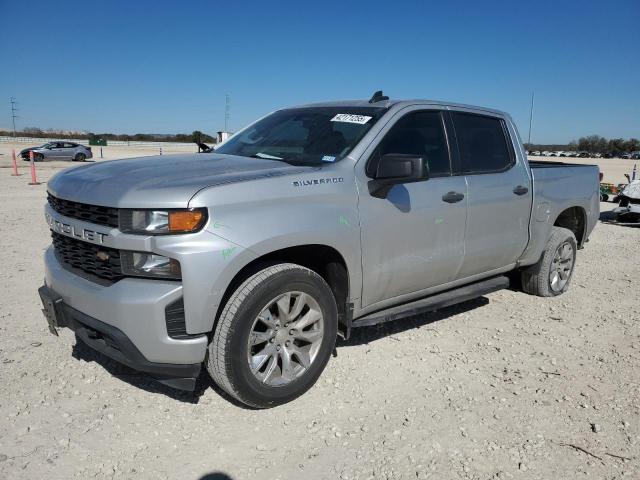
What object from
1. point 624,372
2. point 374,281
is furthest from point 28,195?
point 624,372

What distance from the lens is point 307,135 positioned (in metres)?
3.99

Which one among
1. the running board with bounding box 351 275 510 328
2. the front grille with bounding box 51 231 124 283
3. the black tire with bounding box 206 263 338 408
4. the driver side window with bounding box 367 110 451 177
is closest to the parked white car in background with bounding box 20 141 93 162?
the front grille with bounding box 51 231 124 283

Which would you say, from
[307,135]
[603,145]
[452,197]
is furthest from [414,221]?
[603,145]

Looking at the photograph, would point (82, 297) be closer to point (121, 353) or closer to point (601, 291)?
point (121, 353)

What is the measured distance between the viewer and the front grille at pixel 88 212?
284cm

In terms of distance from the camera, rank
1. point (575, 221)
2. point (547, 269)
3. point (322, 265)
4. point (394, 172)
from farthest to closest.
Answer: point (575, 221) → point (547, 269) → point (322, 265) → point (394, 172)

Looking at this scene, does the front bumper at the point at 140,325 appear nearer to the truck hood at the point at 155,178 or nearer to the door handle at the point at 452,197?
the truck hood at the point at 155,178

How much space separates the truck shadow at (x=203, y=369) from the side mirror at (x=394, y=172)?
1390 mm

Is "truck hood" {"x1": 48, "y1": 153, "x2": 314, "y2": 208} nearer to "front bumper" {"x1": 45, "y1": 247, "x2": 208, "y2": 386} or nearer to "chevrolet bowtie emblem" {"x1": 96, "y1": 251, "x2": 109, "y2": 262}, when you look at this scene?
"chevrolet bowtie emblem" {"x1": 96, "y1": 251, "x2": 109, "y2": 262}

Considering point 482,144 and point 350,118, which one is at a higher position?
point 350,118

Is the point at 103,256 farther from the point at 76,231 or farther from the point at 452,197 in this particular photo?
the point at 452,197

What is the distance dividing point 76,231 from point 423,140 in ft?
8.54

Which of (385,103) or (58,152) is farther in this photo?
(58,152)

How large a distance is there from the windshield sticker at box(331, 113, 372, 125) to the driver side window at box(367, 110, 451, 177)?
0.71 feet
